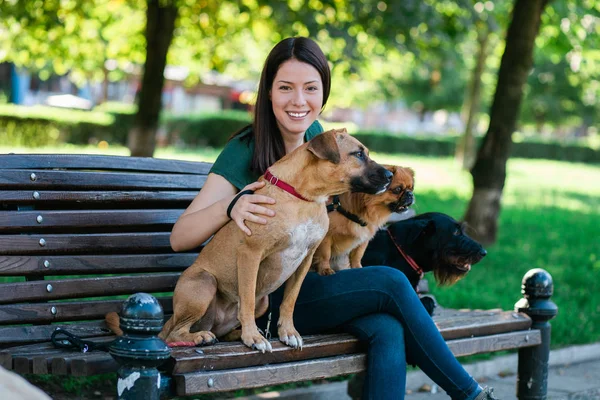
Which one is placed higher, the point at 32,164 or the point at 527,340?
the point at 32,164

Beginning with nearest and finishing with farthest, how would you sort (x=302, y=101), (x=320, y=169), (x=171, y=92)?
(x=320, y=169)
(x=302, y=101)
(x=171, y=92)

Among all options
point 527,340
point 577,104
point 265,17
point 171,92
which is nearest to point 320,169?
point 527,340

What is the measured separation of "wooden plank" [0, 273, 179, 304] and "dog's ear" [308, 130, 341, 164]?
1173 mm

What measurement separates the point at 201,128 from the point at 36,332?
2708cm

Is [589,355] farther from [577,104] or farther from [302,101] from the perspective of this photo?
[577,104]

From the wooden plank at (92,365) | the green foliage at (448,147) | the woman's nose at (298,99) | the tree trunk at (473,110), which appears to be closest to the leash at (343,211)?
the woman's nose at (298,99)

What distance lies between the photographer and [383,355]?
3480 millimetres

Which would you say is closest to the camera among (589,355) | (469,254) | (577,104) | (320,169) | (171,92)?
(320,169)

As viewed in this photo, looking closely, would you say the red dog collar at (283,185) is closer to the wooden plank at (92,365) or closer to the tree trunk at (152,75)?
the wooden plank at (92,365)

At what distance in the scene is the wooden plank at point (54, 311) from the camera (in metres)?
3.52

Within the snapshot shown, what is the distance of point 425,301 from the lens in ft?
13.8

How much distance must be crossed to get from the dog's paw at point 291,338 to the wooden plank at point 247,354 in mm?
19

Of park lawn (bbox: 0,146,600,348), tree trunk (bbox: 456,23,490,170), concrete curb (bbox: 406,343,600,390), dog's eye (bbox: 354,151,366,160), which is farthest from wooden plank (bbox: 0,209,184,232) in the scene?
tree trunk (bbox: 456,23,490,170)

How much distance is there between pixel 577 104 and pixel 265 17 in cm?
3647
